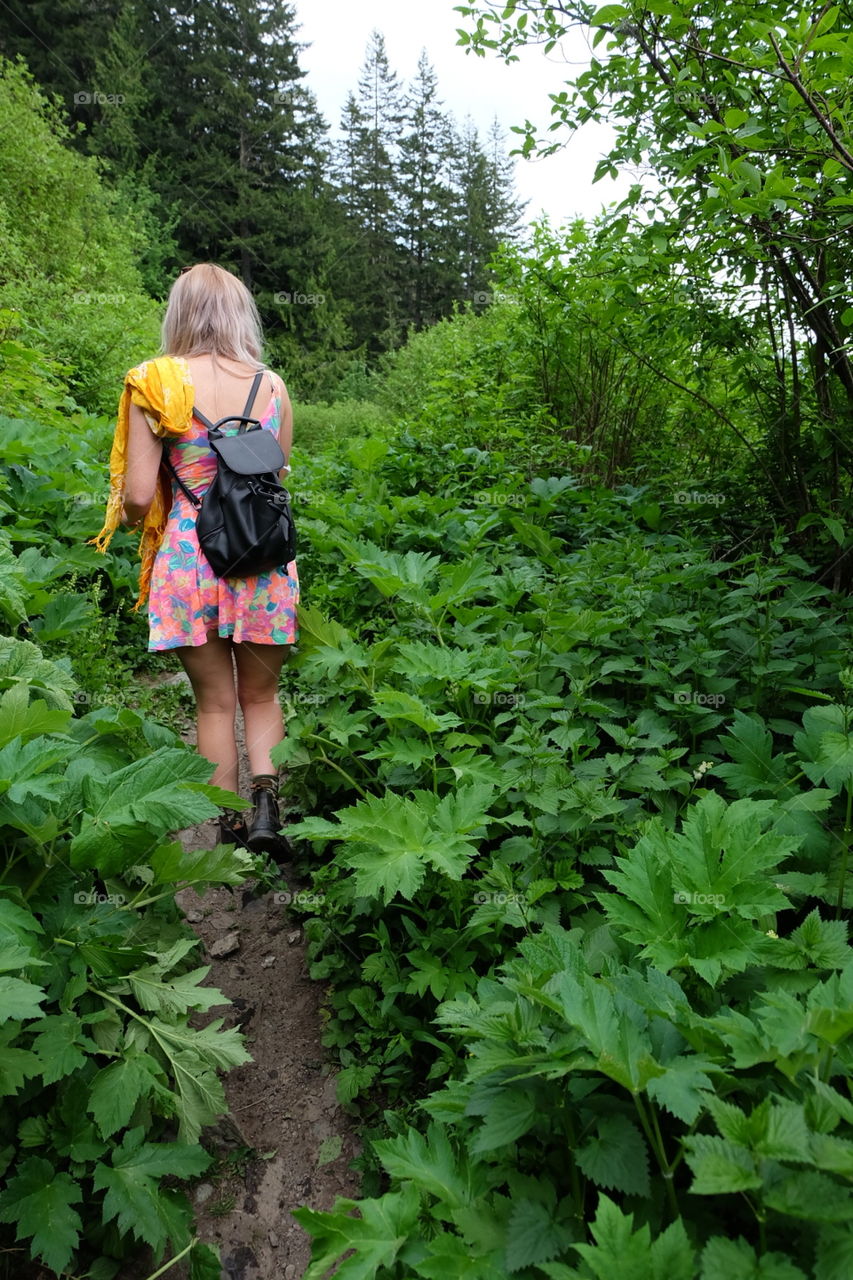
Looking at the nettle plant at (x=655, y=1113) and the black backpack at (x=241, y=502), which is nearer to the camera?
the nettle plant at (x=655, y=1113)

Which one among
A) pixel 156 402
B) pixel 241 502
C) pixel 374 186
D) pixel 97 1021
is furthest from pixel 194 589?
pixel 374 186

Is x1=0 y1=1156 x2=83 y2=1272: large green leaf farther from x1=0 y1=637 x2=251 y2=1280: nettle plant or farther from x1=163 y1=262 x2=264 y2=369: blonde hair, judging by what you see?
x1=163 y1=262 x2=264 y2=369: blonde hair

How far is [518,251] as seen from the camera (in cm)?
683

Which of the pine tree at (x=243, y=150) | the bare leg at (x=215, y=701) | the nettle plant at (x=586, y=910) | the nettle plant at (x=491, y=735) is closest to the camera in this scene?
the nettle plant at (x=586, y=910)

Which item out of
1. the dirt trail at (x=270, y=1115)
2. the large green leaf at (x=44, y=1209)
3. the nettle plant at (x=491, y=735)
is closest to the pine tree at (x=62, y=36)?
the nettle plant at (x=491, y=735)

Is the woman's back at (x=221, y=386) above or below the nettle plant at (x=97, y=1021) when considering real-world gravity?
above

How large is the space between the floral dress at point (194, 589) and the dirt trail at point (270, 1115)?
113cm

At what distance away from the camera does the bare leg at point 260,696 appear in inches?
132

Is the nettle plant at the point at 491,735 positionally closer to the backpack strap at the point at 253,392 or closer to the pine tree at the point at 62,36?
the backpack strap at the point at 253,392

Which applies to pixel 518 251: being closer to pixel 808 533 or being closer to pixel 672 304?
pixel 672 304

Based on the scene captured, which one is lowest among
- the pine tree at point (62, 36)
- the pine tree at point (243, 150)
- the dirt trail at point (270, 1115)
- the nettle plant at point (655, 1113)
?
the dirt trail at point (270, 1115)

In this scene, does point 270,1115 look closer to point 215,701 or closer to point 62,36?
point 215,701

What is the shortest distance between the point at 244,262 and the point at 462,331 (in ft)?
62.4

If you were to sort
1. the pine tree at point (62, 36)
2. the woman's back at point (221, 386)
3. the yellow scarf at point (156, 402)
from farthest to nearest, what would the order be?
the pine tree at point (62, 36), the woman's back at point (221, 386), the yellow scarf at point (156, 402)
